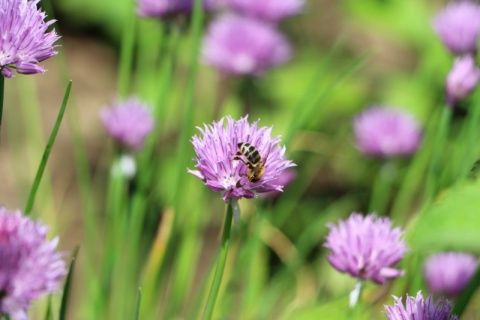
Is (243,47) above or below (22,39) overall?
above

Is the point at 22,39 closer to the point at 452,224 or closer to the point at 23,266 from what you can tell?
the point at 23,266

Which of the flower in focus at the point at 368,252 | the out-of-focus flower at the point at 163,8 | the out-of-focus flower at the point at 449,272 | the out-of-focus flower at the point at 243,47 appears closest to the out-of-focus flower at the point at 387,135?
the out-of-focus flower at the point at 243,47

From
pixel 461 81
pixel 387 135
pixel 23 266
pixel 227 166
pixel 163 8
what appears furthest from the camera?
pixel 387 135

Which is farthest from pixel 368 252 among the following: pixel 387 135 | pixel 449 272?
pixel 387 135

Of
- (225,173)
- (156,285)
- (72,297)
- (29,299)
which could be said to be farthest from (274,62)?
(29,299)

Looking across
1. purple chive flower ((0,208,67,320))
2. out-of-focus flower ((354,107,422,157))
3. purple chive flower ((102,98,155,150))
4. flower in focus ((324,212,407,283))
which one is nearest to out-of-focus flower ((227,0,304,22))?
out-of-focus flower ((354,107,422,157))

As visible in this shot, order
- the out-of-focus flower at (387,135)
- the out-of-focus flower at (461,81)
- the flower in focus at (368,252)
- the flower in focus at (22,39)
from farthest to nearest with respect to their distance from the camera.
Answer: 1. the out-of-focus flower at (387,135)
2. the out-of-focus flower at (461,81)
3. the flower in focus at (368,252)
4. the flower in focus at (22,39)

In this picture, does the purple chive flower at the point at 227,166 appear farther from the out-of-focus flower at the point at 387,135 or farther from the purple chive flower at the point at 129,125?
the out-of-focus flower at the point at 387,135

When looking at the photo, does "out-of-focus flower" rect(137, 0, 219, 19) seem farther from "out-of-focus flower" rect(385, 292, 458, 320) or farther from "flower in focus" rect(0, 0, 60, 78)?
"out-of-focus flower" rect(385, 292, 458, 320)
